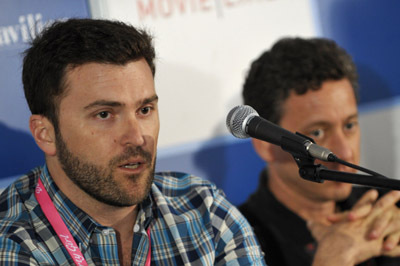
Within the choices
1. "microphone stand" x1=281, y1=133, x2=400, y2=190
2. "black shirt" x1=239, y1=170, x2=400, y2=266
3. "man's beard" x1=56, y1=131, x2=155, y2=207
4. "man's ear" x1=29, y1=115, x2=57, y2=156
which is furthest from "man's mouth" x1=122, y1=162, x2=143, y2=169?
"black shirt" x1=239, y1=170, x2=400, y2=266

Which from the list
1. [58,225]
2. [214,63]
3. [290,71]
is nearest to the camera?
[58,225]

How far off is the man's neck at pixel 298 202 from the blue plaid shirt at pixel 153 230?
57 cm

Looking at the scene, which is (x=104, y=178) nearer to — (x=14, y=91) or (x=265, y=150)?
(x=14, y=91)

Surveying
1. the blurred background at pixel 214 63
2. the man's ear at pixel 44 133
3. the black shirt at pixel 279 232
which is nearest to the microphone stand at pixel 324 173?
the man's ear at pixel 44 133

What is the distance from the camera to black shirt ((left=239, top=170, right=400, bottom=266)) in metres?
2.44

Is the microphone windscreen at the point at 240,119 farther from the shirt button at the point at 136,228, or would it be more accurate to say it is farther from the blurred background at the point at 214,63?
the blurred background at the point at 214,63

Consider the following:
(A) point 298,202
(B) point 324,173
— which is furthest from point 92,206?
(A) point 298,202

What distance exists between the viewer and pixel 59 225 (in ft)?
6.07

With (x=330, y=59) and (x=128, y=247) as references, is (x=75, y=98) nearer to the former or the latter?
(x=128, y=247)

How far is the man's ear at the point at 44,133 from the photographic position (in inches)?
77.7

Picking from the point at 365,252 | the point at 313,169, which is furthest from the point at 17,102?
the point at 365,252

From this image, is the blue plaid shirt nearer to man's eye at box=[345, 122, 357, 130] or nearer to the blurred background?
the blurred background

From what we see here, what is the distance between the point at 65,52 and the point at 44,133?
0.30 m

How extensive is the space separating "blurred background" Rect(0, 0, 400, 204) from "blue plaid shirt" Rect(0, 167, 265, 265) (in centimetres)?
50
